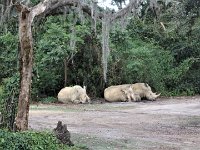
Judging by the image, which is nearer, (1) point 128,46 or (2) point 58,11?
(2) point 58,11

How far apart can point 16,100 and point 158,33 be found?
781 inches

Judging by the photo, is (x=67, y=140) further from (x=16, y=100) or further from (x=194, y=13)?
(x=194, y=13)

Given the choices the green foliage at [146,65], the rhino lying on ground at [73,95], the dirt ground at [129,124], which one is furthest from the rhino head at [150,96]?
the rhino lying on ground at [73,95]

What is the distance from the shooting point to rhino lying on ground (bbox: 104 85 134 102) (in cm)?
2436

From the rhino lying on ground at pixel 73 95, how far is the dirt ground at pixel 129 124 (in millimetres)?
963

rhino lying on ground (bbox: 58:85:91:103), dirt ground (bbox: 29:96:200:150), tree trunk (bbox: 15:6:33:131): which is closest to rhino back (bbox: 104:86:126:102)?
rhino lying on ground (bbox: 58:85:91:103)

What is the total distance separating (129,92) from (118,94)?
526mm

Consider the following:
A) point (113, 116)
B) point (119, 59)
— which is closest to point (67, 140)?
point (113, 116)

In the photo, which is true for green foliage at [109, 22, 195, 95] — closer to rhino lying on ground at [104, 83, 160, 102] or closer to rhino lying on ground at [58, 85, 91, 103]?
rhino lying on ground at [104, 83, 160, 102]

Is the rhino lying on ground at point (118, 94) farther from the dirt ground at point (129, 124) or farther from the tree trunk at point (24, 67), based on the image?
the tree trunk at point (24, 67)

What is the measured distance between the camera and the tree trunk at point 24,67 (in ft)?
35.8

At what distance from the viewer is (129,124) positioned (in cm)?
1573

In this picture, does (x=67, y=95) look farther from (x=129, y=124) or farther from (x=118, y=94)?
(x=129, y=124)

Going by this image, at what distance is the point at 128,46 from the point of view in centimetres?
2725
